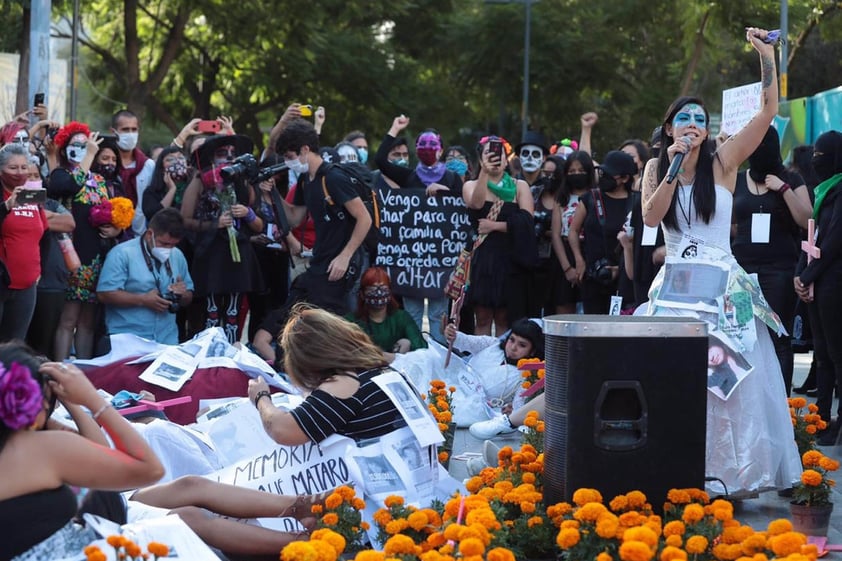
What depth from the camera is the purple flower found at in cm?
378

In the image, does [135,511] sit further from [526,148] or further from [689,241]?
[526,148]

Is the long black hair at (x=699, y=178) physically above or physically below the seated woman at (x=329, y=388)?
above

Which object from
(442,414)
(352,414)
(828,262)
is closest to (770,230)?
(828,262)

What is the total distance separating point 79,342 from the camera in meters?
10.2

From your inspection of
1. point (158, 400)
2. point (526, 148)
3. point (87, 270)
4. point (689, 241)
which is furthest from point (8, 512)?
point (526, 148)

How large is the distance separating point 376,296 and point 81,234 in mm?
2324

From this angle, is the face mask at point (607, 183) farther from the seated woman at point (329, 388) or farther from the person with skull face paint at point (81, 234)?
the seated woman at point (329, 388)

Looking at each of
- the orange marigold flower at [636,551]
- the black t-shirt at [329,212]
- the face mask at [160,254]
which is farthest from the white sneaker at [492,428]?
the orange marigold flower at [636,551]

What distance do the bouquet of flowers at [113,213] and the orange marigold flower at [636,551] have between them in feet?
22.6

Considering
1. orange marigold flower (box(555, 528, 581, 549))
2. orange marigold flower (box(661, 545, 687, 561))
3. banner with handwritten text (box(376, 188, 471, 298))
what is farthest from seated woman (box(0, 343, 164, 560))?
banner with handwritten text (box(376, 188, 471, 298))

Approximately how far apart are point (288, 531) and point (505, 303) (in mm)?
5634

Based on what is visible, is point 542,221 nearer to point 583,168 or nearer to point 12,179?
point 583,168

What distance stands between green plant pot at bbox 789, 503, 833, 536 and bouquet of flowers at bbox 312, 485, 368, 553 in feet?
6.46

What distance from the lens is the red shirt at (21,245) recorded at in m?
8.66
